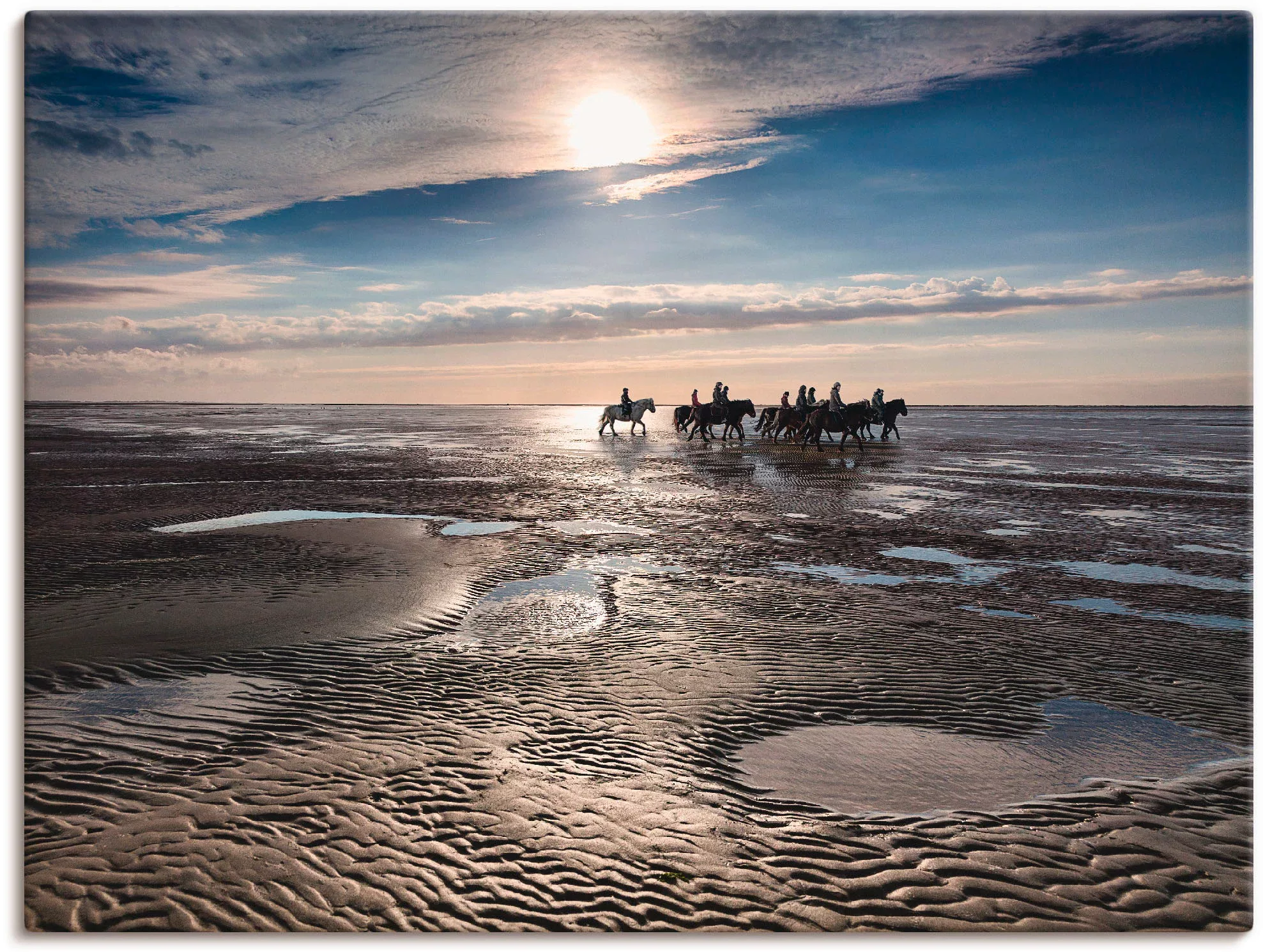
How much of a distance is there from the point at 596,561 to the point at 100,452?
25.7 m

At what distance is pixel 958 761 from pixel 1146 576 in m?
6.60

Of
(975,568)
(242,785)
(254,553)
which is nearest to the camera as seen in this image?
(242,785)

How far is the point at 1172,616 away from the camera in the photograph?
313 inches

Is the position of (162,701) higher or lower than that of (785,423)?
lower

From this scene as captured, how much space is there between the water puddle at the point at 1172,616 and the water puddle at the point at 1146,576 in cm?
129

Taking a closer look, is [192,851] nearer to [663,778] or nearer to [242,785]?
[242,785]

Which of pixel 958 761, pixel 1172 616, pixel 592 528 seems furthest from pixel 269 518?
pixel 1172 616

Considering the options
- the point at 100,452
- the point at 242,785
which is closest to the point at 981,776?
the point at 242,785

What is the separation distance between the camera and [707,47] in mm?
6844

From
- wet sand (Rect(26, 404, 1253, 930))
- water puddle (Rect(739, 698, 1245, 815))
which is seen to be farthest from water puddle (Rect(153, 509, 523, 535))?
water puddle (Rect(739, 698, 1245, 815))

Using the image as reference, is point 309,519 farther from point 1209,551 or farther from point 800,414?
point 800,414

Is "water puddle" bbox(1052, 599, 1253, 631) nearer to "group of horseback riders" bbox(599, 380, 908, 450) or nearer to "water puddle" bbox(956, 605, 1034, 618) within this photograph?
"water puddle" bbox(956, 605, 1034, 618)

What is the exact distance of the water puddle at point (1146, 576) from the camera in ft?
30.5

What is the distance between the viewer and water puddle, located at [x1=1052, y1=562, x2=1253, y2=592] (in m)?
9.28
